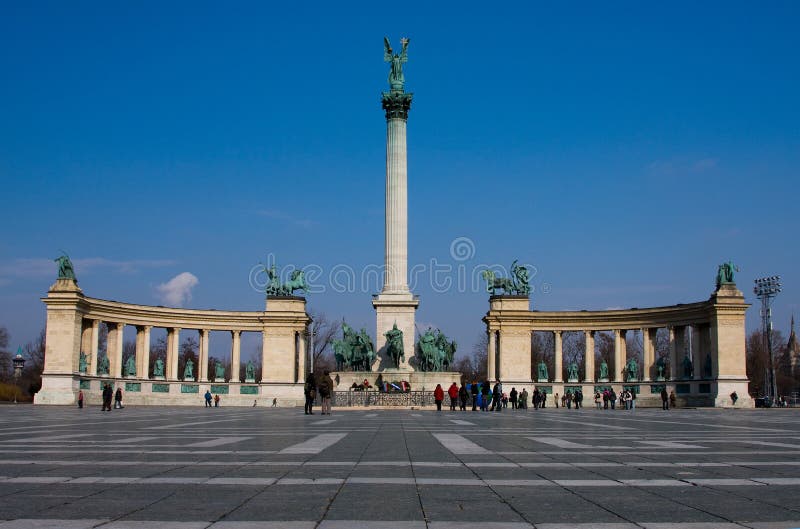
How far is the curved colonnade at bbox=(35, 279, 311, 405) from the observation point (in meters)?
77.5

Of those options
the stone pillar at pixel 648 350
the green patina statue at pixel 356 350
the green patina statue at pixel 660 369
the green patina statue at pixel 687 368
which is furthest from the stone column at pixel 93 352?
the green patina statue at pixel 687 368

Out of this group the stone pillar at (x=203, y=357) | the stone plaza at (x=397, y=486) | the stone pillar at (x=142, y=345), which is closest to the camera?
the stone plaza at (x=397, y=486)

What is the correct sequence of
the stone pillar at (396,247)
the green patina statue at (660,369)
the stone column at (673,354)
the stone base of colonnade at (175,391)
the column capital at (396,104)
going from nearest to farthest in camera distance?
the stone base of colonnade at (175,391) → the stone pillar at (396,247) → the column capital at (396,104) → the stone column at (673,354) → the green patina statue at (660,369)

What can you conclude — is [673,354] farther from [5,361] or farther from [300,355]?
[5,361]

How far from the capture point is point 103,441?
20.1 m

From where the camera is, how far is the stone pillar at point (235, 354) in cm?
9375

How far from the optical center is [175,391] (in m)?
90.2

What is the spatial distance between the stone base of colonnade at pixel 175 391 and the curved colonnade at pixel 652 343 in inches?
942

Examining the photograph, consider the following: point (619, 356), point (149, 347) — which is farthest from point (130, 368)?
point (619, 356)

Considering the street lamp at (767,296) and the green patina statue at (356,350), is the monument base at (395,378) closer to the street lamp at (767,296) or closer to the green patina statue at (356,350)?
the green patina statue at (356,350)

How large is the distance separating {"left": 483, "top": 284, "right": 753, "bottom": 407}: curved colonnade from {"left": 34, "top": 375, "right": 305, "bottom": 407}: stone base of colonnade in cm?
2392

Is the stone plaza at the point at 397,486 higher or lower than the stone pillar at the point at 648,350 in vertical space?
lower

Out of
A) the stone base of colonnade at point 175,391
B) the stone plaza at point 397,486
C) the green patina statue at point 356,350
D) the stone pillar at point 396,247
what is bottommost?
the stone base of colonnade at point 175,391

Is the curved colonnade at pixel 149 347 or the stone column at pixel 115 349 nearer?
the curved colonnade at pixel 149 347
